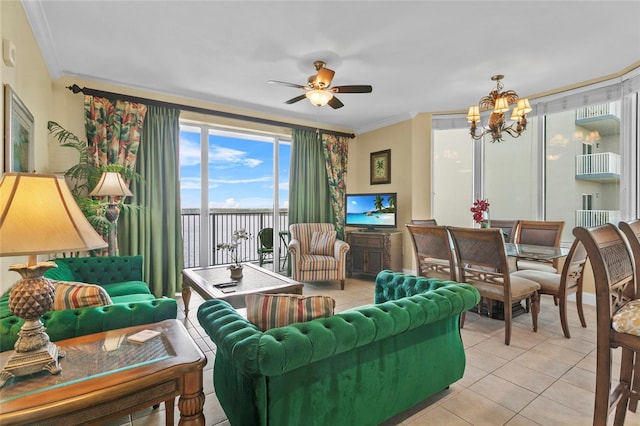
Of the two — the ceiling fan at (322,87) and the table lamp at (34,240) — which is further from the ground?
the ceiling fan at (322,87)

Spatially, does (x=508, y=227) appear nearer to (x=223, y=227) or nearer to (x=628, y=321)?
(x=628, y=321)

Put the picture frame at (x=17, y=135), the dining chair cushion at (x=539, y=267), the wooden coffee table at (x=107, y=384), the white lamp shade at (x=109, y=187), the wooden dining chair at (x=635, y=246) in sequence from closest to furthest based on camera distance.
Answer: the wooden coffee table at (x=107, y=384) < the wooden dining chair at (x=635, y=246) < the picture frame at (x=17, y=135) < the white lamp shade at (x=109, y=187) < the dining chair cushion at (x=539, y=267)

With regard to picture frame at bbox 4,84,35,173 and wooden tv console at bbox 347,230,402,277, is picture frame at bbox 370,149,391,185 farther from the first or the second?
picture frame at bbox 4,84,35,173

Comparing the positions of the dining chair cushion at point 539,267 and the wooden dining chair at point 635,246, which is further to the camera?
the dining chair cushion at point 539,267

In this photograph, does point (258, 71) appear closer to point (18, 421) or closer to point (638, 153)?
point (18, 421)

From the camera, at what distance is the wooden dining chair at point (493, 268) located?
2568mm

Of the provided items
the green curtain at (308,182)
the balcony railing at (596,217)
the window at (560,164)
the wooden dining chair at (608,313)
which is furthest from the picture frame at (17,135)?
the balcony railing at (596,217)

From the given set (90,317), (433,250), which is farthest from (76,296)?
(433,250)

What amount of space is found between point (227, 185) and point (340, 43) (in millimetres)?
3390

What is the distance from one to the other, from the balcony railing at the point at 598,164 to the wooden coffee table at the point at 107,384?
188 inches

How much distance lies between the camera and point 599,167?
3.86 meters

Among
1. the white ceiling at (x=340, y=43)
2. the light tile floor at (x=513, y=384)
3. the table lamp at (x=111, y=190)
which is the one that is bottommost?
the light tile floor at (x=513, y=384)

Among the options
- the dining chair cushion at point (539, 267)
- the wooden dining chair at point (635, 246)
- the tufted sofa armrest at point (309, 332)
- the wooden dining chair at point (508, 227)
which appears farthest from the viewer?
the wooden dining chair at point (508, 227)

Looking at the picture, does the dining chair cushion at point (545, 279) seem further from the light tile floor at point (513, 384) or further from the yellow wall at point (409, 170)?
the yellow wall at point (409, 170)
